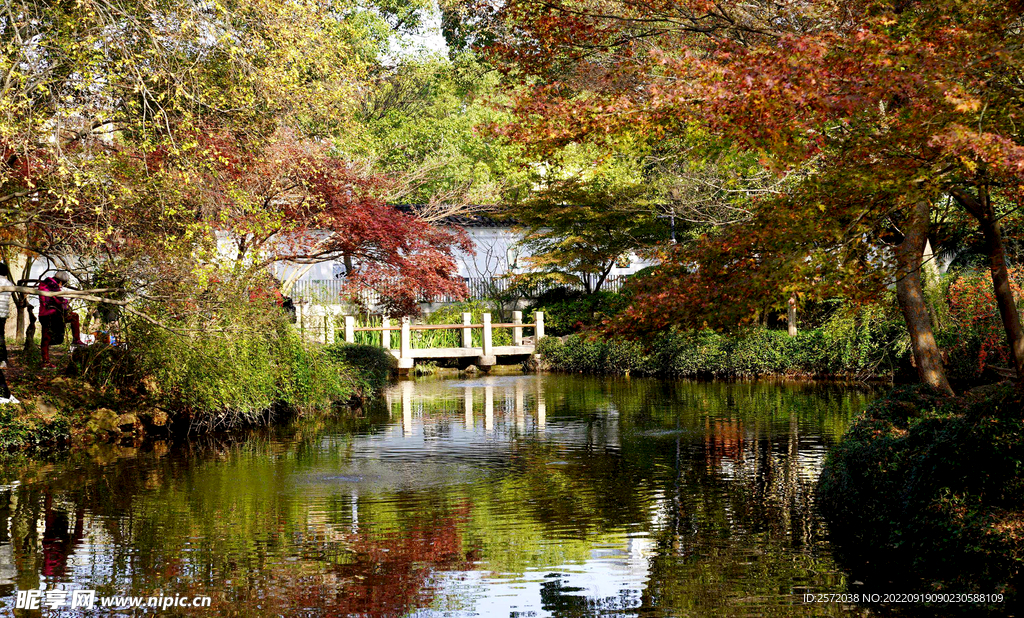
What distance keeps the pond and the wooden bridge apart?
1039cm

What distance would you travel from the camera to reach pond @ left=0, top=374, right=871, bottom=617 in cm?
712

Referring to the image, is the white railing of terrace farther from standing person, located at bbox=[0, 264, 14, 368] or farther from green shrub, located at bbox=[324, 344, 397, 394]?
standing person, located at bbox=[0, 264, 14, 368]

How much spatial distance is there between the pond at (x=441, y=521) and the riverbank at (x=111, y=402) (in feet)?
2.18

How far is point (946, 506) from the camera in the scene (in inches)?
282

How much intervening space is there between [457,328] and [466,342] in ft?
1.65

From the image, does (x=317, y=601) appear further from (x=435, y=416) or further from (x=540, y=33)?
(x=435, y=416)

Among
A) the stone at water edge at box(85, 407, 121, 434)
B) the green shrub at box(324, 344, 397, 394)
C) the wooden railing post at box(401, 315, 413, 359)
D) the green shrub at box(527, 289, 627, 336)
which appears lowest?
the stone at water edge at box(85, 407, 121, 434)

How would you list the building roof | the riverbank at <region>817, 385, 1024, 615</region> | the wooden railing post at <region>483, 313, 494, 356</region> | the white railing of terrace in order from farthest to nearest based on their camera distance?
1. the white railing of terrace
2. the building roof
3. the wooden railing post at <region>483, 313, 494, 356</region>
4. the riverbank at <region>817, 385, 1024, 615</region>

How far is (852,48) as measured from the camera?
6.89 metres

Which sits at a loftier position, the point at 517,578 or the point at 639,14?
the point at 639,14

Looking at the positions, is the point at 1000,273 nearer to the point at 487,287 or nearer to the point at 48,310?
the point at 48,310

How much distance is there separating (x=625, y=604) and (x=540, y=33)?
5.62 meters

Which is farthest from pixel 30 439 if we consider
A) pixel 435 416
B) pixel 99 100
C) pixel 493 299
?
pixel 493 299

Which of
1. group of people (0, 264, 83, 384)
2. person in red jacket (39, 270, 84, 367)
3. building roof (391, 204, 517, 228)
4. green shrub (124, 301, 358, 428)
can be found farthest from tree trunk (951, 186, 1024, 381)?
building roof (391, 204, 517, 228)
